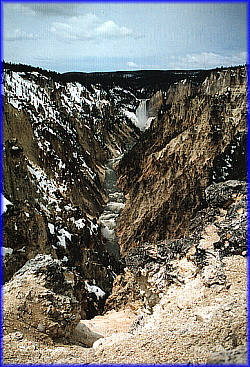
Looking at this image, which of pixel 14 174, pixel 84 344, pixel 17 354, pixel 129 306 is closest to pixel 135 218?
pixel 14 174

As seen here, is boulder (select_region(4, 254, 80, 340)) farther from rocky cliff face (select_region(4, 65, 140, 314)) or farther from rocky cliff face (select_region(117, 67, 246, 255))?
rocky cliff face (select_region(117, 67, 246, 255))

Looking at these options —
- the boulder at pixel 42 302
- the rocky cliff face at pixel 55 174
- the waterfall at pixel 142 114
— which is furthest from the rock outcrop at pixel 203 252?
the waterfall at pixel 142 114

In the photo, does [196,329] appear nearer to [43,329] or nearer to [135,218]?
[43,329]

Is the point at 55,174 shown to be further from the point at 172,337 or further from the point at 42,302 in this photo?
the point at 172,337

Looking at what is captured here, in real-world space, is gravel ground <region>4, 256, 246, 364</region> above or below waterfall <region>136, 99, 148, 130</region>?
below

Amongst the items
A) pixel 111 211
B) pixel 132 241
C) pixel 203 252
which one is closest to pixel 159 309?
pixel 203 252

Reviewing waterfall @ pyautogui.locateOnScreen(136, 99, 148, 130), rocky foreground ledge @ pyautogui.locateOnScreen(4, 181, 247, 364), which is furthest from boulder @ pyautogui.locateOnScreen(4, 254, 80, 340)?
waterfall @ pyautogui.locateOnScreen(136, 99, 148, 130)
